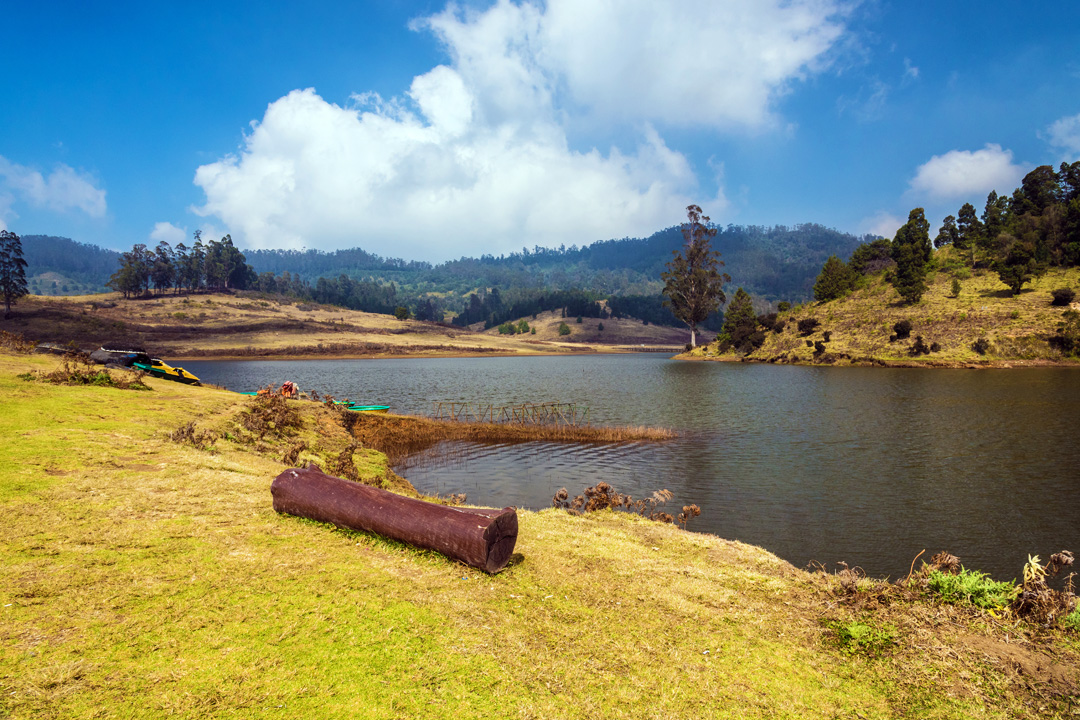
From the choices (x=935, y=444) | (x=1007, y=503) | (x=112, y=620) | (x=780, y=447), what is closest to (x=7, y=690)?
(x=112, y=620)

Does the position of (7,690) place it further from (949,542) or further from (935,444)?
(935,444)

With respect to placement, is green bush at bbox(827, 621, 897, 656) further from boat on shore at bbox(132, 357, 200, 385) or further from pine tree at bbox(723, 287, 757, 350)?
pine tree at bbox(723, 287, 757, 350)

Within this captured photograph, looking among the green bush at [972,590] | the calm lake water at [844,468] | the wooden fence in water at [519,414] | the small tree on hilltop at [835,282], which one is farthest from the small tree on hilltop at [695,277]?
the green bush at [972,590]

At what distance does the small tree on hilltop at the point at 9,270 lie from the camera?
4345 inches

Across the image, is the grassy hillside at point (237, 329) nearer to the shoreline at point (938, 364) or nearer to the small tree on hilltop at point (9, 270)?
the small tree on hilltop at point (9, 270)

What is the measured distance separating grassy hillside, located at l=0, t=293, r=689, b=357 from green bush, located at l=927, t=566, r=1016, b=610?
388 ft

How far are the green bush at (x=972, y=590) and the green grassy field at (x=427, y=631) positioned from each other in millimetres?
349

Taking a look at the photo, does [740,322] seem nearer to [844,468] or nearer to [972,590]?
[844,468]

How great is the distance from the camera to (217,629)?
18.3 ft

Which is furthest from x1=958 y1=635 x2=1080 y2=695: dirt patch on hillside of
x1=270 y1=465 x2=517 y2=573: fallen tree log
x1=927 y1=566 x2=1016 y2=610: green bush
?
x1=270 y1=465 x2=517 y2=573: fallen tree log

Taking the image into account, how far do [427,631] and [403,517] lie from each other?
2664mm

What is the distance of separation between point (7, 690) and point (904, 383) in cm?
6036

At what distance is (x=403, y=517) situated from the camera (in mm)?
8438

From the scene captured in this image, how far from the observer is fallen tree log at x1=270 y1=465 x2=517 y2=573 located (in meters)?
7.79
